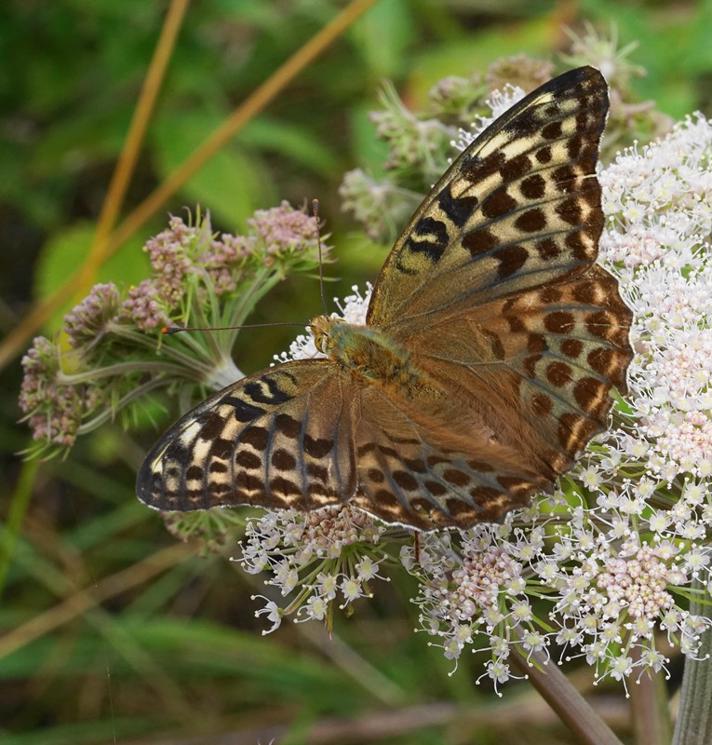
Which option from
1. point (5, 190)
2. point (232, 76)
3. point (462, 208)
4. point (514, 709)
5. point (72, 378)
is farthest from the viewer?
point (232, 76)

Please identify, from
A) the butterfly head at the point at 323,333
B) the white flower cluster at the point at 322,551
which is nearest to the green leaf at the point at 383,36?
the butterfly head at the point at 323,333

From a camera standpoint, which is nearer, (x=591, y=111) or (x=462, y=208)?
(x=591, y=111)

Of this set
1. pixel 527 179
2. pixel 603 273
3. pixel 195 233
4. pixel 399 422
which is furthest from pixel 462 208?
pixel 195 233

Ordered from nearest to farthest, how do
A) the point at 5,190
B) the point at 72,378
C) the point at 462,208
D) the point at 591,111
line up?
the point at 591,111, the point at 462,208, the point at 72,378, the point at 5,190

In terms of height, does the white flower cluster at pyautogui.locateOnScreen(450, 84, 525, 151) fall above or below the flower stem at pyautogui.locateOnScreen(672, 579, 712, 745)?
above

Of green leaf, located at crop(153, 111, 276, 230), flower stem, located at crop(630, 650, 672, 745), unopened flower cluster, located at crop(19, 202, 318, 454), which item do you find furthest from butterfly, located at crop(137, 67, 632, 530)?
green leaf, located at crop(153, 111, 276, 230)

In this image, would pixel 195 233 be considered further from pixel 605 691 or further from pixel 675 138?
pixel 605 691

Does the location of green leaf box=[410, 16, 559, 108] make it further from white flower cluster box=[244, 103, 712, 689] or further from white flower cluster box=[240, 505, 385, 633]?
white flower cluster box=[240, 505, 385, 633]
